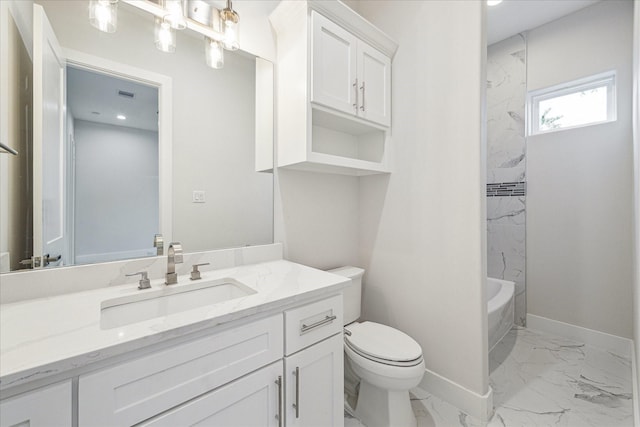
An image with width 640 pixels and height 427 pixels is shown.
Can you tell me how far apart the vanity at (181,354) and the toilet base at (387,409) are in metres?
0.32

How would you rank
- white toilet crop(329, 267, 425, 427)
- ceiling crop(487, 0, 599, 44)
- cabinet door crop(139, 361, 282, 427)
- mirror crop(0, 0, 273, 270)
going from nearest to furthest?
cabinet door crop(139, 361, 282, 427) → mirror crop(0, 0, 273, 270) → white toilet crop(329, 267, 425, 427) → ceiling crop(487, 0, 599, 44)

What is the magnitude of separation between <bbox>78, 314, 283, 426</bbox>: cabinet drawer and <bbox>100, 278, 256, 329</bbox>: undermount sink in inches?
8.3

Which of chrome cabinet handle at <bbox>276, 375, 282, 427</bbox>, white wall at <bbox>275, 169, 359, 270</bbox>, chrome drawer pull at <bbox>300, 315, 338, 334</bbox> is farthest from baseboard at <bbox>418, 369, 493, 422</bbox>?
chrome cabinet handle at <bbox>276, 375, 282, 427</bbox>

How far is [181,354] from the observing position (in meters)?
0.75

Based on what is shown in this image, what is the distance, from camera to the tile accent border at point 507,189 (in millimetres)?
2578

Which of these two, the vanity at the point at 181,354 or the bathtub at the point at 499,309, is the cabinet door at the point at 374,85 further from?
the bathtub at the point at 499,309

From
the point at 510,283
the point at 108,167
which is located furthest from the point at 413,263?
the point at 108,167

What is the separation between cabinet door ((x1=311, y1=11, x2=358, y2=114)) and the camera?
143 centimetres

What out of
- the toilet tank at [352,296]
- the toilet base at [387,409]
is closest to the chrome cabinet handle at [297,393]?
the toilet base at [387,409]

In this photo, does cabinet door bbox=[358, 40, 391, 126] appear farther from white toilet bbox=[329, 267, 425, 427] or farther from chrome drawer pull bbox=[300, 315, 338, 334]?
white toilet bbox=[329, 267, 425, 427]

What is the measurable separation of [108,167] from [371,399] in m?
1.67

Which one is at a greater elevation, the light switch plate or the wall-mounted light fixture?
the wall-mounted light fixture

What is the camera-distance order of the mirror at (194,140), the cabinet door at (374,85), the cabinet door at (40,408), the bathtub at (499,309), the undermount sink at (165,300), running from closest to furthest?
the cabinet door at (40,408) → the undermount sink at (165,300) → the mirror at (194,140) → the cabinet door at (374,85) → the bathtub at (499,309)

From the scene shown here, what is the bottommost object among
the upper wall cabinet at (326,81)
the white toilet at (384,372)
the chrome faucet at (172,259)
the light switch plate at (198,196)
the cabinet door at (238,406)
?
the white toilet at (384,372)
